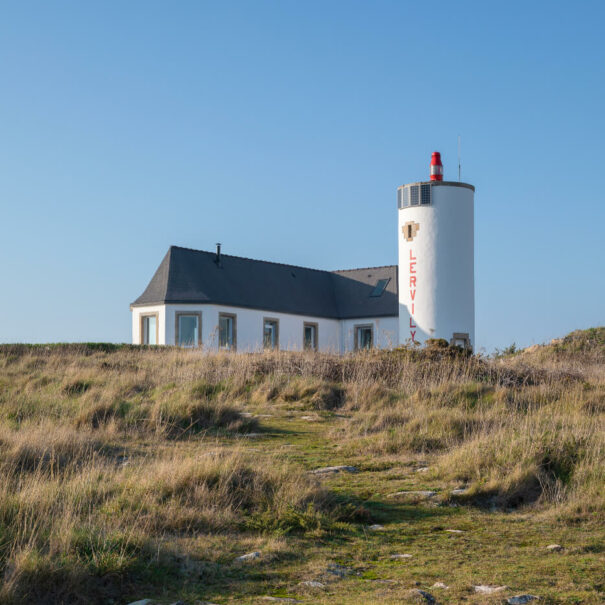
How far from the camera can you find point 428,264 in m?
33.7

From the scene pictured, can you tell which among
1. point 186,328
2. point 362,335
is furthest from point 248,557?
point 362,335

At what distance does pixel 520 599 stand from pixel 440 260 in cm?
2968

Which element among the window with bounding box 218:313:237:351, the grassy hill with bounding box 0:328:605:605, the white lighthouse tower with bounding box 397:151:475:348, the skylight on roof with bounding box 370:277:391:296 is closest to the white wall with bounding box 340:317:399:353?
the skylight on roof with bounding box 370:277:391:296

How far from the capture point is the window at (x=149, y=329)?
3572cm

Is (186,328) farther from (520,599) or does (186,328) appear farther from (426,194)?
(520,599)

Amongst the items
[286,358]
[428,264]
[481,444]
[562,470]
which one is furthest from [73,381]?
[428,264]

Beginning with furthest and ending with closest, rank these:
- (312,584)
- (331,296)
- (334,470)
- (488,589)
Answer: (331,296)
(334,470)
(312,584)
(488,589)

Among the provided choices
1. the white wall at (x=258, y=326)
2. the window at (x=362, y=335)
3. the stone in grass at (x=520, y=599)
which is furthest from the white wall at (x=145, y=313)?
the stone in grass at (x=520, y=599)

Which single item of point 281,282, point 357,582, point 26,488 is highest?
point 281,282

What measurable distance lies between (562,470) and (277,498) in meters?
2.86

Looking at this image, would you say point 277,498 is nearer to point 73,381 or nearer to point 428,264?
point 73,381

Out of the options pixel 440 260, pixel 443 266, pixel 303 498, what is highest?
pixel 440 260

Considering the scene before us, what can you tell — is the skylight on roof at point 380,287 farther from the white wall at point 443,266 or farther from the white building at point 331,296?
the white wall at point 443,266

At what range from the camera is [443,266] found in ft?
110
